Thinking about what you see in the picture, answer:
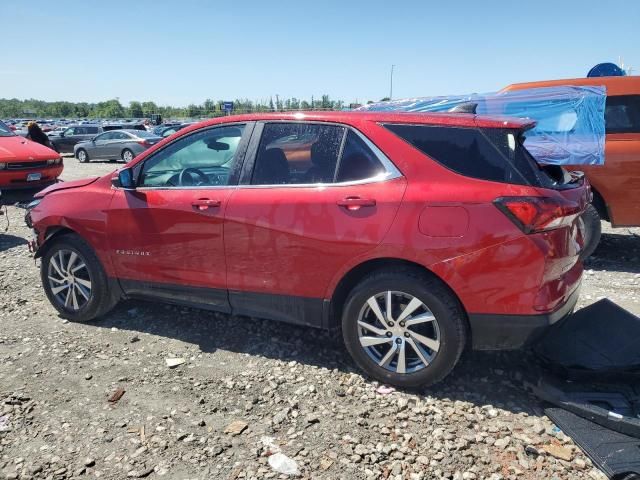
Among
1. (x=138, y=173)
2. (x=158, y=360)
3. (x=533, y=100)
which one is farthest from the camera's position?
(x=533, y=100)

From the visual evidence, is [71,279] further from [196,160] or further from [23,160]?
[23,160]

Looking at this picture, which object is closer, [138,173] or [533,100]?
[138,173]

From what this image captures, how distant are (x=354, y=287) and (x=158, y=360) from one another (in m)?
1.61

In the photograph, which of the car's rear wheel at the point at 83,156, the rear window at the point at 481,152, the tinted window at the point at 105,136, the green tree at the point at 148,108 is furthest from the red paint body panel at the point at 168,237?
the green tree at the point at 148,108

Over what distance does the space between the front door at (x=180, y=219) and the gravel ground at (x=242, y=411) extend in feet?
1.62

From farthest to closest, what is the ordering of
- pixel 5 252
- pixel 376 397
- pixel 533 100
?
pixel 5 252, pixel 533 100, pixel 376 397

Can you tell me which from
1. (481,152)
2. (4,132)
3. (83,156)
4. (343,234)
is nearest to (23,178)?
(4,132)

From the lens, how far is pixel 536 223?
2701 mm

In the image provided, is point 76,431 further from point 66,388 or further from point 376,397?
point 376,397

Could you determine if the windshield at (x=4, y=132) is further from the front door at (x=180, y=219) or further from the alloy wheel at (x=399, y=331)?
the alloy wheel at (x=399, y=331)

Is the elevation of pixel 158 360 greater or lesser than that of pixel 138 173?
lesser

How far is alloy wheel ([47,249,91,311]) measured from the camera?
4.17m

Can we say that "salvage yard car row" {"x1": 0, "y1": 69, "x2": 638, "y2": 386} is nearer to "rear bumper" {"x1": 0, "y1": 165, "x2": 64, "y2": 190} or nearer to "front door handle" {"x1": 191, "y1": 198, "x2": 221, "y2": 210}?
"front door handle" {"x1": 191, "y1": 198, "x2": 221, "y2": 210}

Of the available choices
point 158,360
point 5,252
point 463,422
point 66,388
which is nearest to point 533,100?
point 463,422
